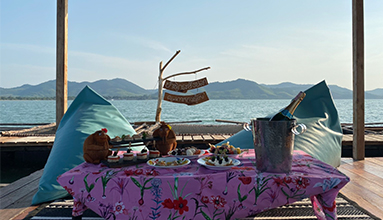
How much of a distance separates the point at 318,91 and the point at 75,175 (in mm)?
3092

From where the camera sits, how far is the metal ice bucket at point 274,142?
123 cm

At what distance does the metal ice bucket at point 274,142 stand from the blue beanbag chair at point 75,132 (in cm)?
176

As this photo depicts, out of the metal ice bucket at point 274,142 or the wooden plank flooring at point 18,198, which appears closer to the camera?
the metal ice bucket at point 274,142

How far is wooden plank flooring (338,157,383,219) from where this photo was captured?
2254 millimetres

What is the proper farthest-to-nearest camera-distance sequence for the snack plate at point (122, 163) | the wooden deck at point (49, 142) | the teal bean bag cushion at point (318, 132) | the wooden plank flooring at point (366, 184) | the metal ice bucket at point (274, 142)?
the wooden deck at point (49, 142), the teal bean bag cushion at point (318, 132), the wooden plank flooring at point (366, 184), the snack plate at point (122, 163), the metal ice bucket at point (274, 142)

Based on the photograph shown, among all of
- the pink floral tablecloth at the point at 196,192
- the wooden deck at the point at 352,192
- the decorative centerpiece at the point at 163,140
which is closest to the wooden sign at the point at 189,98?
the wooden deck at the point at 352,192

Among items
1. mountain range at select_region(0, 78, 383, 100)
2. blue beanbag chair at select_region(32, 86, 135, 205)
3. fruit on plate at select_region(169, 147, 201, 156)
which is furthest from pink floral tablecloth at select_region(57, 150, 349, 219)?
mountain range at select_region(0, 78, 383, 100)

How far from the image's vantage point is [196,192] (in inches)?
50.0

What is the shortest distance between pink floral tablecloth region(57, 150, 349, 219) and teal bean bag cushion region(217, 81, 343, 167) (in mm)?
1622

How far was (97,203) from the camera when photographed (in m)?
1.30

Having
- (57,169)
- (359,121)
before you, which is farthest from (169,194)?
(359,121)

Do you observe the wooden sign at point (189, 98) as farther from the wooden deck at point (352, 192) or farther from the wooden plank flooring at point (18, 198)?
the wooden plank flooring at point (18, 198)

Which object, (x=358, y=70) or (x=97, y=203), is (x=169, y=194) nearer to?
(x=97, y=203)

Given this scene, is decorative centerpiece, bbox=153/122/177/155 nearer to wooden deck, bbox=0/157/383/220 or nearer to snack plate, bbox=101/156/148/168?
snack plate, bbox=101/156/148/168
